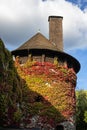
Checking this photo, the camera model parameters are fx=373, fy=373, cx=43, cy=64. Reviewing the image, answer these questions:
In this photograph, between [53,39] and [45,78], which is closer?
[45,78]

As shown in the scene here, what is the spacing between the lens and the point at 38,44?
33719mm

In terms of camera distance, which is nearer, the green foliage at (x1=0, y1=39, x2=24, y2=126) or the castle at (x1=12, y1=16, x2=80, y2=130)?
the green foliage at (x1=0, y1=39, x2=24, y2=126)

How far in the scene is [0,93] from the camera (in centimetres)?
2123

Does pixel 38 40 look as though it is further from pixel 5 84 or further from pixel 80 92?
pixel 80 92

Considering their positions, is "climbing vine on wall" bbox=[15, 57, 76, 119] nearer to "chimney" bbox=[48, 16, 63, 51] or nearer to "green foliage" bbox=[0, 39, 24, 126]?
A: "chimney" bbox=[48, 16, 63, 51]

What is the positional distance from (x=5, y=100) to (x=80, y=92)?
2967cm

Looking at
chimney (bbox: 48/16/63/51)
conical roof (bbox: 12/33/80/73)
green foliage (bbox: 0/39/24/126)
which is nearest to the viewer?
green foliage (bbox: 0/39/24/126)

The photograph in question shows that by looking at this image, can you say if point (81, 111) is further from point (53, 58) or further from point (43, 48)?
point (43, 48)

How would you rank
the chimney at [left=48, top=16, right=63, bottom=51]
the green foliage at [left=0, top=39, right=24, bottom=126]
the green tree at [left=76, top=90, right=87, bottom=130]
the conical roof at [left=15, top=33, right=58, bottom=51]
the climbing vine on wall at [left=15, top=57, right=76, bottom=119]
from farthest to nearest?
1. the green tree at [left=76, top=90, right=87, bottom=130]
2. the chimney at [left=48, top=16, right=63, bottom=51]
3. the conical roof at [left=15, top=33, right=58, bottom=51]
4. the climbing vine on wall at [left=15, top=57, right=76, bottom=119]
5. the green foliage at [left=0, top=39, right=24, bottom=126]

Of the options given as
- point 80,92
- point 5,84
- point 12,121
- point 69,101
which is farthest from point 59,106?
point 80,92

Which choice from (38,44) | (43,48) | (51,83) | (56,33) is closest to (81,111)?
(56,33)

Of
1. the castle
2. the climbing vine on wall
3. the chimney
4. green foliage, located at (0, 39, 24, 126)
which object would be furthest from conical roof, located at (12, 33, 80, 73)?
green foliage, located at (0, 39, 24, 126)

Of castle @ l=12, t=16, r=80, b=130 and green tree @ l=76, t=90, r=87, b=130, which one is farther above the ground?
castle @ l=12, t=16, r=80, b=130

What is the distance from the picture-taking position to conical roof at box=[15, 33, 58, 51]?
33.1m
